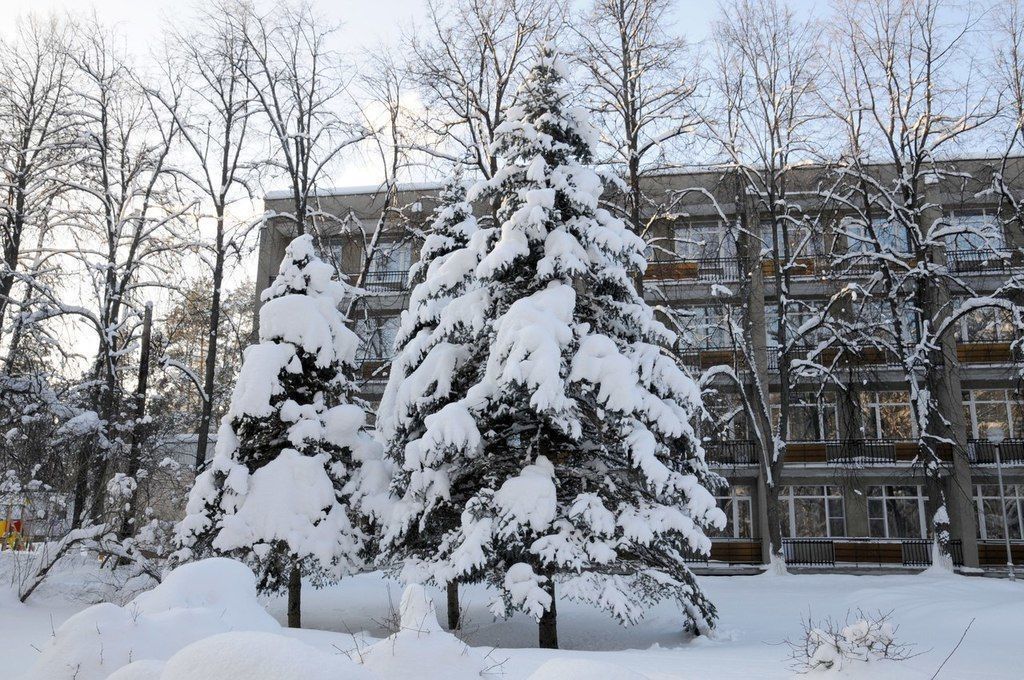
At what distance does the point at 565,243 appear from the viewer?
40.9ft

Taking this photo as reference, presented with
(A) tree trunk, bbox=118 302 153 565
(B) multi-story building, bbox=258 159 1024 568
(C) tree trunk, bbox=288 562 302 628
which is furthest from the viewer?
(B) multi-story building, bbox=258 159 1024 568

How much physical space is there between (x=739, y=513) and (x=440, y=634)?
1020 inches

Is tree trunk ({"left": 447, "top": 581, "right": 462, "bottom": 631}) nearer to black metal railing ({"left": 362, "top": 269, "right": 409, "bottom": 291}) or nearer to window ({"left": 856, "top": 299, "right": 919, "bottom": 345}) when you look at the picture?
window ({"left": 856, "top": 299, "right": 919, "bottom": 345})

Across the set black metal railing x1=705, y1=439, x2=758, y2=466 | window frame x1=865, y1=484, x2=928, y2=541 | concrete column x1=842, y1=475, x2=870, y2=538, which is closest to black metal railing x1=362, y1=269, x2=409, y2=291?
black metal railing x1=705, y1=439, x2=758, y2=466

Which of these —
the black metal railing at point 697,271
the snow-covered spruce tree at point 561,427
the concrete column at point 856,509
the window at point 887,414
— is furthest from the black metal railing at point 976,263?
the snow-covered spruce tree at point 561,427

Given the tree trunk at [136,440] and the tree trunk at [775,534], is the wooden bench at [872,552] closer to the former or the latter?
the tree trunk at [775,534]

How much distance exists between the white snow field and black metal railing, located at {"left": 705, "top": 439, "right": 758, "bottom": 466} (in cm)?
525

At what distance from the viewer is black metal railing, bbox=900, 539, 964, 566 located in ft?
84.2

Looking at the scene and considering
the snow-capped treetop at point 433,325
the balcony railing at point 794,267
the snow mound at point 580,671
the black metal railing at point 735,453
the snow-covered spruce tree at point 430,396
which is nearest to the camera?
the snow mound at point 580,671

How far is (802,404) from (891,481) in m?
3.86

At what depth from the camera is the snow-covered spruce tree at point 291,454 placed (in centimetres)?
1341

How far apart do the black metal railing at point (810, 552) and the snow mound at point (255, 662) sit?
2497cm

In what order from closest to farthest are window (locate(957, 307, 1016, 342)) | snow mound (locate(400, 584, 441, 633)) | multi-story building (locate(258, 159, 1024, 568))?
snow mound (locate(400, 584, 441, 633)) → multi-story building (locate(258, 159, 1024, 568)) → window (locate(957, 307, 1016, 342))

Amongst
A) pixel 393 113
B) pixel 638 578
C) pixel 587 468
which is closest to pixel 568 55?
pixel 393 113
